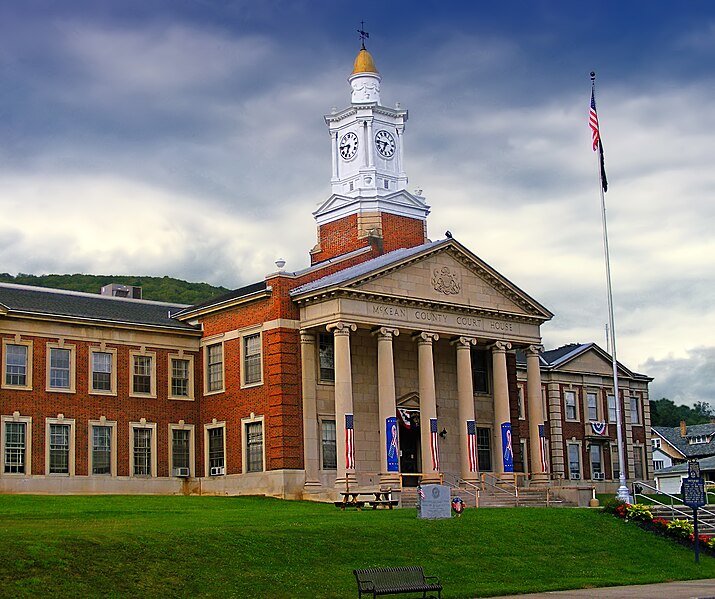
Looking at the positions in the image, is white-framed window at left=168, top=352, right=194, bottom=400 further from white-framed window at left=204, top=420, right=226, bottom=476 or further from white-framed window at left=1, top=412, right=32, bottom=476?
white-framed window at left=1, top=412, right=32, bottom=476

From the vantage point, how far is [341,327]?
48375 mm

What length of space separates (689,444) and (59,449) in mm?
80412

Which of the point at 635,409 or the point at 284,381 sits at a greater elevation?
the point at 284,381

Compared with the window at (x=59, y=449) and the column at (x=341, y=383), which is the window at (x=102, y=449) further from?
the column at (x=341, y=383)

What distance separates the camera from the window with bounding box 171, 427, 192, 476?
173 ft

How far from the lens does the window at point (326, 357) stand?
168 feet

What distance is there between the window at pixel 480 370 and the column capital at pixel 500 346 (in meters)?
2.20

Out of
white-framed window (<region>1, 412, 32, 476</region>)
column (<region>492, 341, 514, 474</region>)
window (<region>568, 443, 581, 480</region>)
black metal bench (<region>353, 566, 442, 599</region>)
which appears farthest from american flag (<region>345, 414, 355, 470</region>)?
window (<region>568, 443, 581, 480</region>)

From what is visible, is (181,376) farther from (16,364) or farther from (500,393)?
(500,393)

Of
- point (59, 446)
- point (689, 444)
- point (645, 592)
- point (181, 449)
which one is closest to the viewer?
point (645, 592)

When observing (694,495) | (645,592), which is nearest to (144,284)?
(694,495)

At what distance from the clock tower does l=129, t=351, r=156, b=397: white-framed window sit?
11.9 metres

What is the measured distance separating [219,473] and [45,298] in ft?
36.1

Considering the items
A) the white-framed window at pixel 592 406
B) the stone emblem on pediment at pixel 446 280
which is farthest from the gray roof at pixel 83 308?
the white-framed window at pixel 592 406
